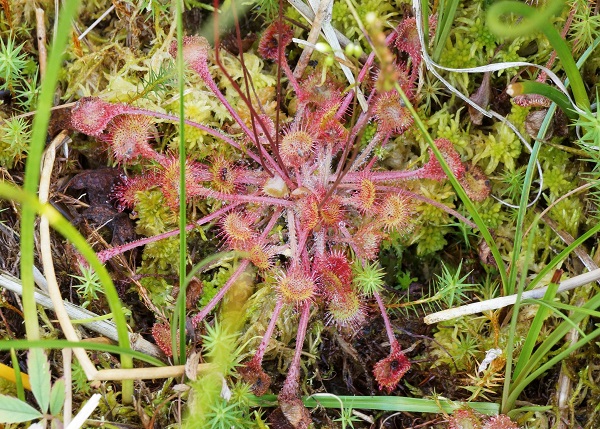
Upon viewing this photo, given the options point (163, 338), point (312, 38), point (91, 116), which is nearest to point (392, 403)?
point (163, 338)

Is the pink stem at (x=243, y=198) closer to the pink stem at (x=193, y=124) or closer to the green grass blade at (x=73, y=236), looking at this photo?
the pink stem at (x=193, y=124)

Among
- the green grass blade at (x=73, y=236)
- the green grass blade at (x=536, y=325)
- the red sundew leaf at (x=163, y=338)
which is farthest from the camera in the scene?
the red sundew leaf at (x=163, y=338)

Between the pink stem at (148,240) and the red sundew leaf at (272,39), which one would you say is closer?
the pink stem at (148,240)

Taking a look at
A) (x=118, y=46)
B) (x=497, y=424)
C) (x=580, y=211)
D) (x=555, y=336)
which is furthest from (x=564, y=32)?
(x=118, y=46)

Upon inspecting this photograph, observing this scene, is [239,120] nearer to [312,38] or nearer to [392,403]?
[312,38]

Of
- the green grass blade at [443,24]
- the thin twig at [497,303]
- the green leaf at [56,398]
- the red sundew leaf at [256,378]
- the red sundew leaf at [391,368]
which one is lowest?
the red sundew leaf at [391,368]

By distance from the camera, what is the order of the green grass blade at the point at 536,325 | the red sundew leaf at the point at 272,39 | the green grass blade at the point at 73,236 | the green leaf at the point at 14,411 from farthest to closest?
1. the red sundew leaf at the point at 272,39
2. the green grass blade at the point at 536,325
3. the green leaf at the point at 14,411
4. the green grass blade at the point at 73,236

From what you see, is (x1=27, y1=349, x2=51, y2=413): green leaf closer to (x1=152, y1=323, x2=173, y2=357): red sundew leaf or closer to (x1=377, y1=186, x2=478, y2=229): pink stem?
(x1=152, y1=323, x2=173, y2=357): red sundew leaf

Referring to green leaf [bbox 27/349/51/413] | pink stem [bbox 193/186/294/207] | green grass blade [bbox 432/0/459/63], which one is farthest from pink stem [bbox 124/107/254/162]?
green leaf [bbox 27/349/51/413]

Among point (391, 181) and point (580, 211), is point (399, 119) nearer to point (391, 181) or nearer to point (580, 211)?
point (391, 181)

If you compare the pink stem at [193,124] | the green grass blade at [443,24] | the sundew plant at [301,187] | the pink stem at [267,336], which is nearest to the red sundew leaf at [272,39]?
the sundew plant at [301,187]
